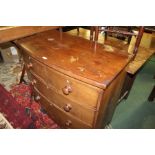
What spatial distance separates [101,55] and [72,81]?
1.10ft

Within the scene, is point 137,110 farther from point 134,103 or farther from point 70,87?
point 70,87

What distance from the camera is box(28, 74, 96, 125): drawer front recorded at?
3.64 feet

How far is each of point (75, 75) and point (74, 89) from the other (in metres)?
0.14

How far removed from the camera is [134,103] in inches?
84.8

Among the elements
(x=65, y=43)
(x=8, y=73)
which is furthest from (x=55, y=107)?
(x=8, y=73)

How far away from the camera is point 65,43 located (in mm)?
1343

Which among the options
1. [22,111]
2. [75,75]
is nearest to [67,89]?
[75,75]

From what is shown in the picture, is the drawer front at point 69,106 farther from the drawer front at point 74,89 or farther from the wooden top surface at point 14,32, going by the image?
the wooden top surface at point 14,32

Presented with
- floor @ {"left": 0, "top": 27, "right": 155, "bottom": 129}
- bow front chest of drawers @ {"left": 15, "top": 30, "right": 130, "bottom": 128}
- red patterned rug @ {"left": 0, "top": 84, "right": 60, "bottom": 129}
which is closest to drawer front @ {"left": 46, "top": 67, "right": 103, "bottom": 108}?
bow front chest of drawers @ {"left": 15, "top": 30, "right": 130, "bottom": 128}

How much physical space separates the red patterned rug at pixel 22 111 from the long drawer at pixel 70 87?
0.77 meters

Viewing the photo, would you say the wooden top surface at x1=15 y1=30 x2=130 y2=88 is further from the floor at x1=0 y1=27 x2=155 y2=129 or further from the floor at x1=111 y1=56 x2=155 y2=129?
the floor at x1=111 y1=56 x2=155 y2=129

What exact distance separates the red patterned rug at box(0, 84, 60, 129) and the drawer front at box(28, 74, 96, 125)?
1.87ft

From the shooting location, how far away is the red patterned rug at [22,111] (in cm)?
180

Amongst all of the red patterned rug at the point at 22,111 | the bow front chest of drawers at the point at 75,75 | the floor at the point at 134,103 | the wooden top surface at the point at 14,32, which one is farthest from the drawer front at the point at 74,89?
the floor at the point at 134,103
